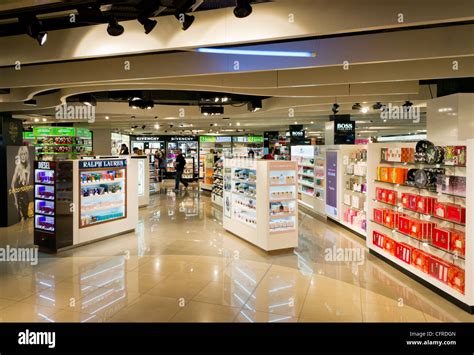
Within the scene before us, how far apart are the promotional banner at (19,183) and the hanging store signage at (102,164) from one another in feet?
11.2

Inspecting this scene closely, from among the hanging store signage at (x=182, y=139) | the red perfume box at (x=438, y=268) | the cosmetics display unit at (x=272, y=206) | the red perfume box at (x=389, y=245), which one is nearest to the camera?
the red perfume box at (x=438, y=268)

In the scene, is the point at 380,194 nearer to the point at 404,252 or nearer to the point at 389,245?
the point at 389,245

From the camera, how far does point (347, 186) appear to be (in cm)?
891

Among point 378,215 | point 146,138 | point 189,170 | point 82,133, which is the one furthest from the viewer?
point 146,138

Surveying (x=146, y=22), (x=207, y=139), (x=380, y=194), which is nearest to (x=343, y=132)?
(x=380, y=194)

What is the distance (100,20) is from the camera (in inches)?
170

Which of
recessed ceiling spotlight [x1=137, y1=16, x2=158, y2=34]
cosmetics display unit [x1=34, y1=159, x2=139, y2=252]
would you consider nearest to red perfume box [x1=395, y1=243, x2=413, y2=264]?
recessed ceiling spotlight [x1=137, y1=16, x2=158, y2=34]

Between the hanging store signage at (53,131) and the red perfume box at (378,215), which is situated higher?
the hanging store signage at (53,131)

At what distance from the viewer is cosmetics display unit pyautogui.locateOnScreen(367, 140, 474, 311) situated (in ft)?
14.1

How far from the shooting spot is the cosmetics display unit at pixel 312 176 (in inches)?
410

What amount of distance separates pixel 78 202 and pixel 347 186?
6.57m

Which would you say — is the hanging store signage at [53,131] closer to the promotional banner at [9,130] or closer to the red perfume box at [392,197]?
the promotional banner at [9,130]

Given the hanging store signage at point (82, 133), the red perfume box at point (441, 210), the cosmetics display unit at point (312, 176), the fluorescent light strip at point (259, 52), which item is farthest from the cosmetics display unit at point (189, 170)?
the red perfume box at point (441, 210)

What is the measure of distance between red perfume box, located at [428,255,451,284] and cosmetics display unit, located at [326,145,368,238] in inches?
112
